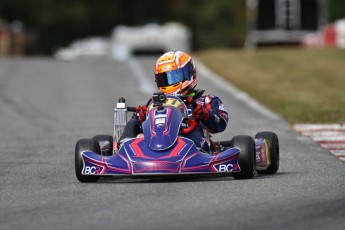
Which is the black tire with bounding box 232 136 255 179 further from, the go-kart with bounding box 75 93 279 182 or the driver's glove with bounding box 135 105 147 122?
the driver's glove with bounding box 135 105 147 122

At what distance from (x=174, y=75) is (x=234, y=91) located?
13.6 meters

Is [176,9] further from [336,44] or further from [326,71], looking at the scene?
[326,71]

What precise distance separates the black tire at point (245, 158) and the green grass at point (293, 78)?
7845 millimetres

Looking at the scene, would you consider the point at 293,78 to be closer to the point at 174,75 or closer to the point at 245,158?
the point at 174,75

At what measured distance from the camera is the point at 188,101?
11.7 metres

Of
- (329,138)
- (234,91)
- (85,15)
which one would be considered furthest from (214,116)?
(85,15)

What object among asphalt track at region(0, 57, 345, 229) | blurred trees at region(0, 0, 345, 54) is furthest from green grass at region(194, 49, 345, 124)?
blurred trees at region(0, 0, 345, 54)

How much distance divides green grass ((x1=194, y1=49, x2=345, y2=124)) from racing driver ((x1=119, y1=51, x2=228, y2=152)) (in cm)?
712

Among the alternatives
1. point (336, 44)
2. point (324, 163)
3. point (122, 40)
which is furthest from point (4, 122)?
point (122, 40)

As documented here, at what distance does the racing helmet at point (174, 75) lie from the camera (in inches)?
482

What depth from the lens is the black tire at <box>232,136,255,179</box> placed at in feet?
36.7

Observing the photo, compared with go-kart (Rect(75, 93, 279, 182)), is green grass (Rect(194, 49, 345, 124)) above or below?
below

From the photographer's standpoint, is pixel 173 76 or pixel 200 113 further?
pixel 173 76

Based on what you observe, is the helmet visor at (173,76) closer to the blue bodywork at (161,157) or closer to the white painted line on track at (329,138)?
the blue bodywork at (161,157)
